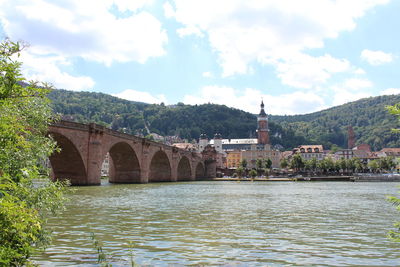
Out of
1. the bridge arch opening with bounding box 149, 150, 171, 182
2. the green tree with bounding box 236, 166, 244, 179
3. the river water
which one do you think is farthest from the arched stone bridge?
the green tree with bounding box 236, 166, 244, 179

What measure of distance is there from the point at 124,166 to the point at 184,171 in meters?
47.9

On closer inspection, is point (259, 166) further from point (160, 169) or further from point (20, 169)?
point (20, 169)

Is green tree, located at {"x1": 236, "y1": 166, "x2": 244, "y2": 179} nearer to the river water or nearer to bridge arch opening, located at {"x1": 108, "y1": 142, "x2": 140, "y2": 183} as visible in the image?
bridge arch opening, located at {"x1": 108, "y1": 142, "x2": 140, "y2": 183}

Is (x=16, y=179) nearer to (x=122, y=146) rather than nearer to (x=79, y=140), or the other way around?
(x=79, y=140)

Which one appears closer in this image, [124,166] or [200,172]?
[124,166]

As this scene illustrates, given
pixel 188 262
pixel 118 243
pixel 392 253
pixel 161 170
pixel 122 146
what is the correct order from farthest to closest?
1. pixel 161 170
2. pixel 122 146
3. pixel 118 243
4. pixel 392 253
5. pixel 188 262

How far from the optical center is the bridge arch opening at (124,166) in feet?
228

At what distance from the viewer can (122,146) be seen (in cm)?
6550

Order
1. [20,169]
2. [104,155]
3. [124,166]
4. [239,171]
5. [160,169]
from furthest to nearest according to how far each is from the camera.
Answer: [239,171] < [160,169] < [124,166] < [104,155] < [20,169]

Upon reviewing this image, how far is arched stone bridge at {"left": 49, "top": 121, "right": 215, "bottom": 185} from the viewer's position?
1890 inches

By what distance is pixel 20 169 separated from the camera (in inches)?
355

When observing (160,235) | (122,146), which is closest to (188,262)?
(160,235)

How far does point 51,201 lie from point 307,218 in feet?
51.7

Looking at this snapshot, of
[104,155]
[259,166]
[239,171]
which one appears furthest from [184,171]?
[104,155]
